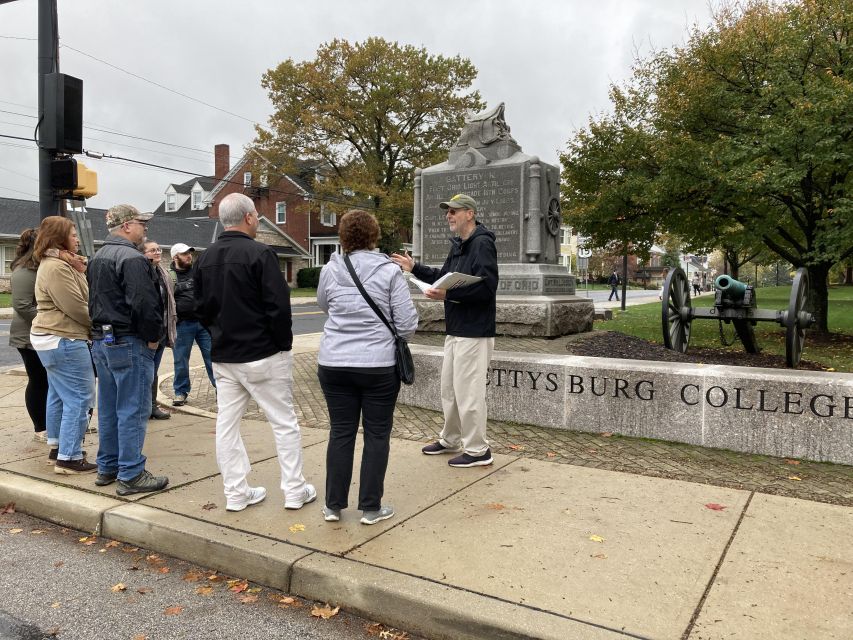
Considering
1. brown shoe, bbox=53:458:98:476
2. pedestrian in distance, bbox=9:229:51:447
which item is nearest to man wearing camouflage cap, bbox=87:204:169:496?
brown shoe, bbox=53:458:98:476

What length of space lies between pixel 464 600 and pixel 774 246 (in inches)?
570

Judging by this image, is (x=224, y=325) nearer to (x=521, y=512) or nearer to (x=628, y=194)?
(x=521, y=512)

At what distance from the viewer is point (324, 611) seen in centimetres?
318

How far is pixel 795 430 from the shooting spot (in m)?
5.19

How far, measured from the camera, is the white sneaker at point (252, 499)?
4.12 metres

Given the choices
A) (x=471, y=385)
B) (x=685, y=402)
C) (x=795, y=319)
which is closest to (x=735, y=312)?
(x=795, y=319)

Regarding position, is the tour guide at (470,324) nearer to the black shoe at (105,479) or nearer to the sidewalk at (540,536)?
the sidewalk at (540,536)

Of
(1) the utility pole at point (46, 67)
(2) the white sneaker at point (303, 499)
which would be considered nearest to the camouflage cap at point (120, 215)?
(2) the white sneaker at point (303, 499)

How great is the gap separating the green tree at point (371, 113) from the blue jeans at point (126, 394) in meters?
31.7

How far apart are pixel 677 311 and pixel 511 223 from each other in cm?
254

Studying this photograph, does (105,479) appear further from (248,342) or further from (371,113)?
(371,113)

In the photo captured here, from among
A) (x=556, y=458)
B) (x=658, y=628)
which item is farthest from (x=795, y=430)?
(x=658, y=628)

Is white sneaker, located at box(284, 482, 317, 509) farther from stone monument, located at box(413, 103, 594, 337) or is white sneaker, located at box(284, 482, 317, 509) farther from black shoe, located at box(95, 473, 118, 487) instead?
stone monument, located at box(413, 103, 594, 337)

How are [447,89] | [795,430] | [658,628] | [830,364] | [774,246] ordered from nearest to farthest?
[658,628], [795,430], [830,364], [774,246], [447,89]
